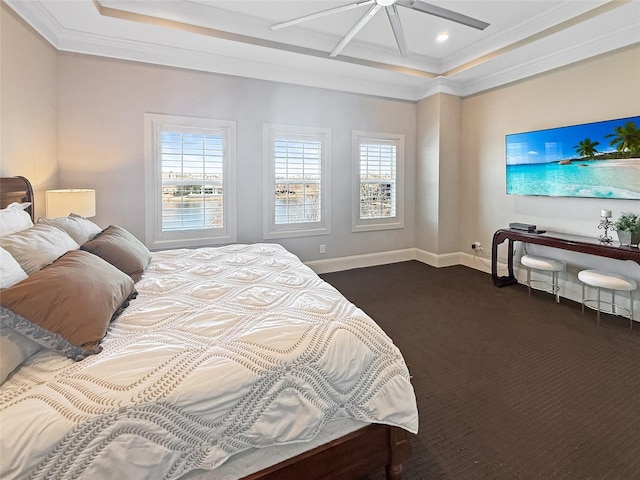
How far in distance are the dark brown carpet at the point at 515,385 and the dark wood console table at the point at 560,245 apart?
48 cm

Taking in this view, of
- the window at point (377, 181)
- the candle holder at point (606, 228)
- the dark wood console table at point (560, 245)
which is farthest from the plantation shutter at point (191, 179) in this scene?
the candle holder at point (606, 228)

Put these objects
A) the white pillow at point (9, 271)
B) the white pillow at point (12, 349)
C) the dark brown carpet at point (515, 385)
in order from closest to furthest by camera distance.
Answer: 1. the white pillow at point (12, 349)
2. the white pillow at point (9, 271)
3. the dark brown carpet at point (515, 385)

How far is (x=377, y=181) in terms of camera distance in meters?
5.28

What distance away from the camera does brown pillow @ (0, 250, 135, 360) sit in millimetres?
1170

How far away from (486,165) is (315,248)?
2840 millimetres

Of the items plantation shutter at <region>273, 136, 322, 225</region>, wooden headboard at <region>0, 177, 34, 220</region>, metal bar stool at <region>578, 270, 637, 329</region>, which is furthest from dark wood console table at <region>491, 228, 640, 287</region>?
wooden headboard at <region>0, 177, 34, 220</region>

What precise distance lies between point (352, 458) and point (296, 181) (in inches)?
148

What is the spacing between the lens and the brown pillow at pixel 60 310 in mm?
1170

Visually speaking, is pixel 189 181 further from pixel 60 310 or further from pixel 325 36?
pixel 60 310

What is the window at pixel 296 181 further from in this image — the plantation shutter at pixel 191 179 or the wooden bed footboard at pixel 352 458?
the wooden bed footboard at pixel 352 458

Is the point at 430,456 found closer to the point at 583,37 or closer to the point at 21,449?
the point at 21,449

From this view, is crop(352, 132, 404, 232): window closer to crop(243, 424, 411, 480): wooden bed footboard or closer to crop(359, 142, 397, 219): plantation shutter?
crop(359, 142, 397, 219): plantation shutter

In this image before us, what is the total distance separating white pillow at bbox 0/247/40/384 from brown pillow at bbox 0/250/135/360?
3 cm

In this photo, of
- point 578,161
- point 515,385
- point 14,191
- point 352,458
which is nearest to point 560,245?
point 578,161
